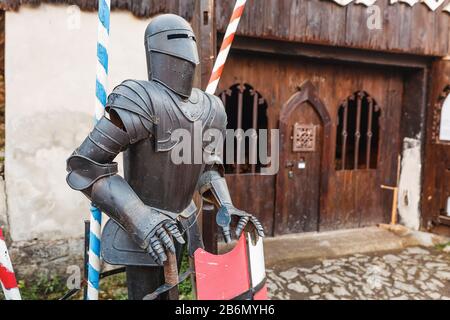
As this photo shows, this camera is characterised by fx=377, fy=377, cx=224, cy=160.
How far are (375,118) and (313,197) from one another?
1387 millimetres

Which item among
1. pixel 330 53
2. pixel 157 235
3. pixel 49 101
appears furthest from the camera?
pixel 330 53

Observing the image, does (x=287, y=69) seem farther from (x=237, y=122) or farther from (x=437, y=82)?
(x=437, y=82)

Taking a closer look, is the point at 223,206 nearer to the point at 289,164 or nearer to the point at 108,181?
the point at 108,181

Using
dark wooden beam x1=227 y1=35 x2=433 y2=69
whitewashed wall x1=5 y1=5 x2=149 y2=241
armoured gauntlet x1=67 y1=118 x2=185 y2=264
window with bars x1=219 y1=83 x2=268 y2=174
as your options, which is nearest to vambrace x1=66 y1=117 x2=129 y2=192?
armoured gauntlet x1=67 y1=118 x2=185 y2=264

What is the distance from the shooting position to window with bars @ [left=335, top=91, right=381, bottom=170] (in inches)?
188

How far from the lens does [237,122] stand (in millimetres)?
4207

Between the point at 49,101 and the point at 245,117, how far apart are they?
7.01 ft


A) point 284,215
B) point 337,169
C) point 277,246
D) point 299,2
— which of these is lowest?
point 277,246

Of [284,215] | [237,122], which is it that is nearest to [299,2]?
[237,122]

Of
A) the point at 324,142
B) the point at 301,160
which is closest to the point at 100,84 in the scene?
the point at 301,160

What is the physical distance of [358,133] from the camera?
4.78m

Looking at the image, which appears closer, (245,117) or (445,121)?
(245,117)

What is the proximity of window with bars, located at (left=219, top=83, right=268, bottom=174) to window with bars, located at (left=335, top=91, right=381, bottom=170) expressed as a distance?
44.1 inches
